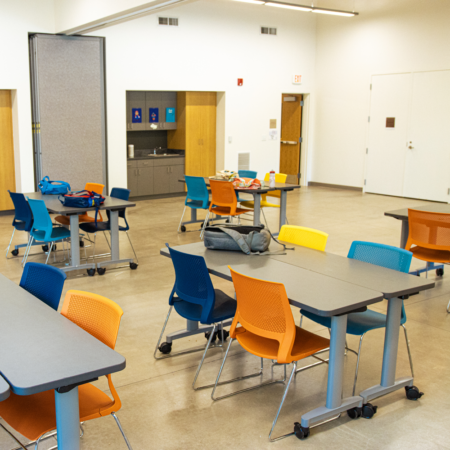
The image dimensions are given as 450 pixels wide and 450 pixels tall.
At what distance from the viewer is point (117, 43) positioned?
392 inches

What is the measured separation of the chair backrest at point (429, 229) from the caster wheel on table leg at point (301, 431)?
9.11 ft

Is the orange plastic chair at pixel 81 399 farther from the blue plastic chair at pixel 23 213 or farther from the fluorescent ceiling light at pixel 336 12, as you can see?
the fluorescent ceiling light at pixel 336 12

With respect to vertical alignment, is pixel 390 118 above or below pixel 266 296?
above

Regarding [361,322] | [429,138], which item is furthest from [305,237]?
[429,138]

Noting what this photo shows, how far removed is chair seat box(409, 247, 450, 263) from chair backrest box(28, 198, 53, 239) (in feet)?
12.2

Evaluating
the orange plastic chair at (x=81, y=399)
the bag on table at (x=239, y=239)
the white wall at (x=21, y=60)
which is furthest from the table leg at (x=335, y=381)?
the white wall at (x=21, y=60)

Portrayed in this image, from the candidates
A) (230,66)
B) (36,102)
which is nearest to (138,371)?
(36,102)

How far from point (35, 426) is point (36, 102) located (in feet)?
25.6

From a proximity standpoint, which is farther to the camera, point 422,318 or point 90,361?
point 422,318

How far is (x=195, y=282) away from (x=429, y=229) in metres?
2.69

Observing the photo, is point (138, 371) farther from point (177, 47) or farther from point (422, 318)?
point (177, 47)

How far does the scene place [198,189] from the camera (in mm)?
7684

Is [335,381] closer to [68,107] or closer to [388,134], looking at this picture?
[68,107]

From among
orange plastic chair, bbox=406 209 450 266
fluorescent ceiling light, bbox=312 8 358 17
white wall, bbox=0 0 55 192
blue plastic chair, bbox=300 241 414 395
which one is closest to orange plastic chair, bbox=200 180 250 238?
orange plastic chair, bbox=406 209 450 266
